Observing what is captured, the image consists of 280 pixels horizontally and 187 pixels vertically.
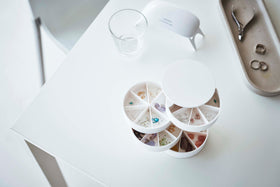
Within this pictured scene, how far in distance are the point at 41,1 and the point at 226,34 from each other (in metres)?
0.94

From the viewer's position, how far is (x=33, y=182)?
134 cm

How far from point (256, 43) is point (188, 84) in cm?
37

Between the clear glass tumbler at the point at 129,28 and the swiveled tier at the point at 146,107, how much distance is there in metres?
0.18

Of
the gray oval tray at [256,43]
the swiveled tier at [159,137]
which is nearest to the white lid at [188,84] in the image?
the swiveled tier at [159,137]

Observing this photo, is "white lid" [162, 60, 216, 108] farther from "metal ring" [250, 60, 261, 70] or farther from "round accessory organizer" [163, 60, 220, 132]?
"metal ring" [250, 60, 261, 70]

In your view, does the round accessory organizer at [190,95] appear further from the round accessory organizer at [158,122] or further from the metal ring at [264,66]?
the metal ring at [264,66]

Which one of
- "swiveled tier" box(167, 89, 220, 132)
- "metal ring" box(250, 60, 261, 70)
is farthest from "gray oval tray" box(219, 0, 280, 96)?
"swiveled tier" box(167, 89, 220, 132)

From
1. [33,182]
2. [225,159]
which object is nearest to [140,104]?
[225,159]

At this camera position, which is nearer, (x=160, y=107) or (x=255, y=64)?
(x=160, y=107)

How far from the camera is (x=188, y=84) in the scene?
618 mm

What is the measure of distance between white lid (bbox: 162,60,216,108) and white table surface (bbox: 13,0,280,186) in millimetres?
159

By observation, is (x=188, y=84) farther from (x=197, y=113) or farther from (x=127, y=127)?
(x=127, y=127)

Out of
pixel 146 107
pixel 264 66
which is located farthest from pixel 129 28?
pixel 264 66

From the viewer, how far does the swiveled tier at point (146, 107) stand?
66cm
